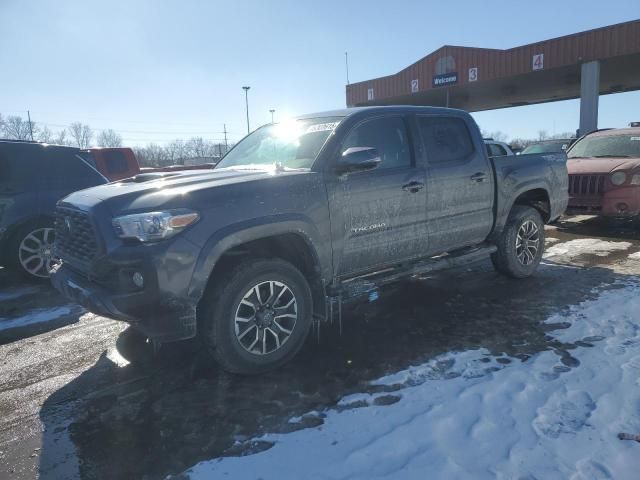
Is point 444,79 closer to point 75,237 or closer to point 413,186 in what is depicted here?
point 413,186

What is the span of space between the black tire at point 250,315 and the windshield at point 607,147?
8505 mm

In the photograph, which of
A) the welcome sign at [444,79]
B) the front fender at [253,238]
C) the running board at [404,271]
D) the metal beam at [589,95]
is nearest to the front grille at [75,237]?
the front fender at [253,238]

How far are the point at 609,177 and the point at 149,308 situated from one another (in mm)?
8417

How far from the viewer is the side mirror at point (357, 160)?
369cm

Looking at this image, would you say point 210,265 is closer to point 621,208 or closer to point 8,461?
point 8,461

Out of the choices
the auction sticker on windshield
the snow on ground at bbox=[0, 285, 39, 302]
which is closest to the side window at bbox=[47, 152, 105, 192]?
the snow on ground at bbox=[0, 285, 39, 302]

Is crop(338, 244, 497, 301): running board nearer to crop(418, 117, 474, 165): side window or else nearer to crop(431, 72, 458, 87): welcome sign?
crop(418, 117, 474, 165): side window

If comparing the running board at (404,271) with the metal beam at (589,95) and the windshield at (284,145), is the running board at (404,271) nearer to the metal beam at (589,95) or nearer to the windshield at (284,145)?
the windshield at (284,145)

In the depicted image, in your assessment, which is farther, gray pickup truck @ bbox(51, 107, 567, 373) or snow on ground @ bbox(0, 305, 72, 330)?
snow on ground @ bbox(0, 305, 72, 330)

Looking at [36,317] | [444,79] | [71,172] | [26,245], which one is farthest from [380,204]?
[444,79]

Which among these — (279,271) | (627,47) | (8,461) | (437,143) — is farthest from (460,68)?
(8,461)

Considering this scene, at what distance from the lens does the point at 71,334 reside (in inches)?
182

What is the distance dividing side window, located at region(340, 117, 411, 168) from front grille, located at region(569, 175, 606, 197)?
19.1 feet

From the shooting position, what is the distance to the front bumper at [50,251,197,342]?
9.95ft
